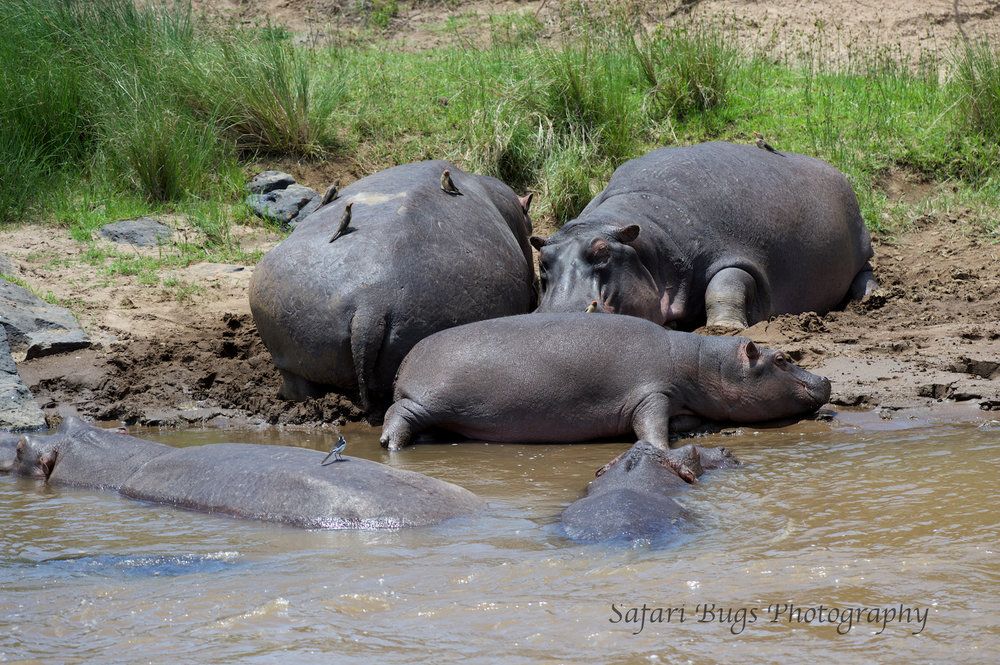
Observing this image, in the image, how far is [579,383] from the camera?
18.6 feet

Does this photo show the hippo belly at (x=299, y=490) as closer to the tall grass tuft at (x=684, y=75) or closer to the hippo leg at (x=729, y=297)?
the hippo leg at (x=729, y=297)

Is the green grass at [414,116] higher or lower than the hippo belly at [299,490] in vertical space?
higher

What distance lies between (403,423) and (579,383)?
89 cm

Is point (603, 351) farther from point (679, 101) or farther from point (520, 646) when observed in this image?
point (679, 101)

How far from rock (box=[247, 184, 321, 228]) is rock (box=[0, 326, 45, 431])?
10.7 ft

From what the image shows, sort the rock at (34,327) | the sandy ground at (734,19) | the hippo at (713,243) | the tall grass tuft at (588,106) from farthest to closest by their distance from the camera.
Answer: the sandy ground at (734,19), the tall grass tuft at (588,106), the rock at (34,327), the hippo at (713,243)

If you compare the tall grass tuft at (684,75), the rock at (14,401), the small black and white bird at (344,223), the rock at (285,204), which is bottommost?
the rock at (14,401)

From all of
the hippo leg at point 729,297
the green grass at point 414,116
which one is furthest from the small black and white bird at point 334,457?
the green grass at point 414,116

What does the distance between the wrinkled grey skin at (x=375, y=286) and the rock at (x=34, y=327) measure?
1499 millimetres

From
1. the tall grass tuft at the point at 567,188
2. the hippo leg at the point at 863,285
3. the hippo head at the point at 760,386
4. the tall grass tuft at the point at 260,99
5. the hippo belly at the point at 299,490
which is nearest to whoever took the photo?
the hippo belly at the point at 299,490

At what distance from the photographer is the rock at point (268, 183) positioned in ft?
31.6

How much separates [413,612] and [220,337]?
14.5 feet

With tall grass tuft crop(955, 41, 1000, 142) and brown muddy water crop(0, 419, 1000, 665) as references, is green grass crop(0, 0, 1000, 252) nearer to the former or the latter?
tall grass tuft crop(955, 41, 1000, 142)

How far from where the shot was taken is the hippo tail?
5.94 meters
